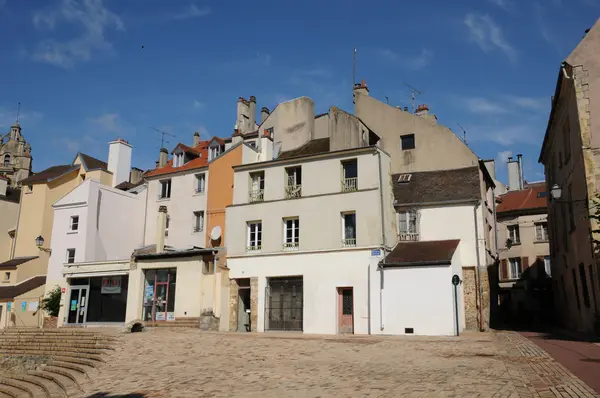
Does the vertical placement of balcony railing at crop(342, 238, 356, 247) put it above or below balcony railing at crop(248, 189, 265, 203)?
below

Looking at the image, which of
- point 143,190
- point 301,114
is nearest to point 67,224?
point 143,190

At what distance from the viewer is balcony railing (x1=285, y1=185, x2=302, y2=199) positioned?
26609mm

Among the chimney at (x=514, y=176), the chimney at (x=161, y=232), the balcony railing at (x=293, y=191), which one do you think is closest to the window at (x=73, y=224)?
the chimney at (x=161, y=232)

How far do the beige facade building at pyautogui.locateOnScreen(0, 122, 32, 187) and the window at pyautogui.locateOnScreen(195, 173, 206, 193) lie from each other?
6889cm

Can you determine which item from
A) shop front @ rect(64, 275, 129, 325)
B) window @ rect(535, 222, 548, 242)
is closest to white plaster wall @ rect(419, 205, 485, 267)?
shop front @ rect(64, 275, 129, 325)

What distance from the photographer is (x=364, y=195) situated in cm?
2467

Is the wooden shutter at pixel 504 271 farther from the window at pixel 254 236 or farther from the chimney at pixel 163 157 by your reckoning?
the chimney at pixel 163 157

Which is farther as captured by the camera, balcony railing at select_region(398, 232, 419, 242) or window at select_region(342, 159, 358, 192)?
balcony railing at select_region(398, 232, 419, 242)

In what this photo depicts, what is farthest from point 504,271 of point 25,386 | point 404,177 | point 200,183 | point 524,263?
point 25,386

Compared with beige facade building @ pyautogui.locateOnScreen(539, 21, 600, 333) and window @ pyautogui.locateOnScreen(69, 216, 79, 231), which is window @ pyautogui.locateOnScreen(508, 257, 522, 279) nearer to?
beige facade building @ pyautogui.locateOnScreen(539, 21, 600, 333)

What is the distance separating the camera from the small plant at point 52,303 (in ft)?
105

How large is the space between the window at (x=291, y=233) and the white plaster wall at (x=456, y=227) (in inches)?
238

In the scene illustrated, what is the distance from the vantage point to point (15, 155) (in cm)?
9669

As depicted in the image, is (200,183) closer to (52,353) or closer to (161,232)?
(161,232)
